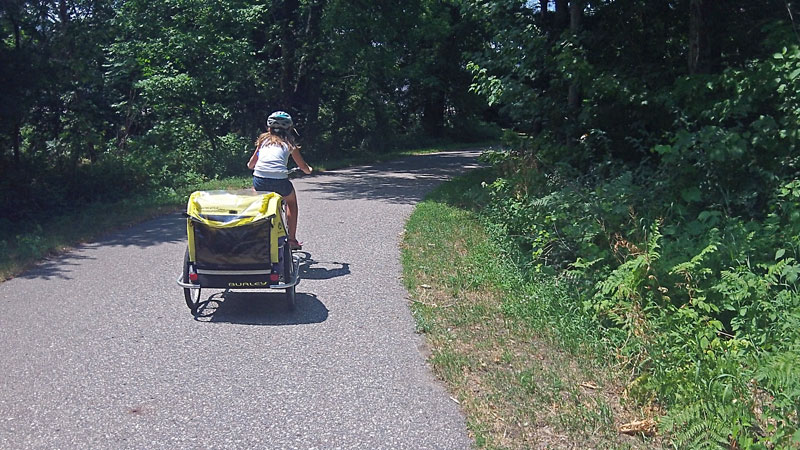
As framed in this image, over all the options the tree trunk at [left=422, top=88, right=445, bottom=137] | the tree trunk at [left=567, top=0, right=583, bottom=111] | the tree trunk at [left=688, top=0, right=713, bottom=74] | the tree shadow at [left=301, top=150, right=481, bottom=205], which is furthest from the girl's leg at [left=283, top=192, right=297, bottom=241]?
the tree trunk at [left=422, top=88, right=445, bottom=137]

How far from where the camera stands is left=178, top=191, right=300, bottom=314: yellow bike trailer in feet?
22.9

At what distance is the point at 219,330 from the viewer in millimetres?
6871

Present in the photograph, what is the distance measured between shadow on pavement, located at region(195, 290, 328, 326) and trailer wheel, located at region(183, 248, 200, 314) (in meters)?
0.09

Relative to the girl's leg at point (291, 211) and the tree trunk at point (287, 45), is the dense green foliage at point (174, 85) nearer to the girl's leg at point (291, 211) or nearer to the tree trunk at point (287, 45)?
the tree trunk at point (287, 45)

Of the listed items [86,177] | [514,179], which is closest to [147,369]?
[514,179]

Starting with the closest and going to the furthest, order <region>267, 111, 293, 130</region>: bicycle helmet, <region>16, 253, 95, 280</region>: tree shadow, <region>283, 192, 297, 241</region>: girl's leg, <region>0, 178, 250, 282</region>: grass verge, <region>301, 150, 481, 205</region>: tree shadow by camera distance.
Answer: <region>267, 111, 293, 130</region>: bicycle helmet → <region>283, 192, 297, 241</region>: girl's leg → <region>16, 253, 95, 280</region>: tree shadow → <region>0, 178, 250, 282</region>: grass verge → <region>301, 150, 481, 205</region>: tree shadow

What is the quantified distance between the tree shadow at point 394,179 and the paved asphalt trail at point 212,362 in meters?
6.26

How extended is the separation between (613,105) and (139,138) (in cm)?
1372

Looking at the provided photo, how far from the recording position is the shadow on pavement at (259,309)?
7.20m

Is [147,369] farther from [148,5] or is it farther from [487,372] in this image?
[148,5]

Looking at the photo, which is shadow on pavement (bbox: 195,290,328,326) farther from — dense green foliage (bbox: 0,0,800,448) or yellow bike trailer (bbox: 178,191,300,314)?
dense green foliage (bbox: 0,0,800,448)

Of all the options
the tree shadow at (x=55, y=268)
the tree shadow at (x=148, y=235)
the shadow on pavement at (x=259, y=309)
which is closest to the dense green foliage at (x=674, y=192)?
the shadow on pavement at (x=259, y=309)

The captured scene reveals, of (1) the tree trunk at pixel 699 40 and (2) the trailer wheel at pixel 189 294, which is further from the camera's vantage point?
(1) the tree trunk at pixel 699 40

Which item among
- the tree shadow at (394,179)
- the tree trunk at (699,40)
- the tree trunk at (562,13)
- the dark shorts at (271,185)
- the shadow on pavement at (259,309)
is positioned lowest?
the tree shadow at (394,179)
